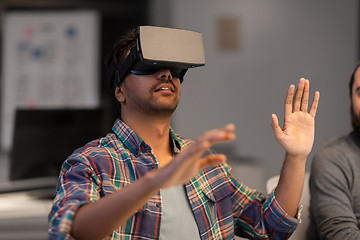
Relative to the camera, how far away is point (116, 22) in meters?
4.53

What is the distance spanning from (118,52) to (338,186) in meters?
0.82

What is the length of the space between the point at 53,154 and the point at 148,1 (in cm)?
231

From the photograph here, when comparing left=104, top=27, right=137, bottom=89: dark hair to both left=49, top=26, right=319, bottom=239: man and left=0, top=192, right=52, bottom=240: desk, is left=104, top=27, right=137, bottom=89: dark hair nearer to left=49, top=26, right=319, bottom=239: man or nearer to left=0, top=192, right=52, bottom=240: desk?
left=49, top=26, right=319, bottom=239: man


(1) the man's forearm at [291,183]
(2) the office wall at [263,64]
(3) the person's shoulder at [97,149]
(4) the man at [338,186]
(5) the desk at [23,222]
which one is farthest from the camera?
(2) the office wall at [263,64]

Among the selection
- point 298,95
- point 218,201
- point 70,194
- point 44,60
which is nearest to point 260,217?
point 218,201

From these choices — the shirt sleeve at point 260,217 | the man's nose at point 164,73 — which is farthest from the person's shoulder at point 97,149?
the shirt sleeve at point 260,217

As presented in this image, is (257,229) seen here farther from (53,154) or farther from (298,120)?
(53,154)

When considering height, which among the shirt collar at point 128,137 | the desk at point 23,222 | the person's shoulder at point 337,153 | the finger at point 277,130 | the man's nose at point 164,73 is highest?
the man's nose at point 164,73

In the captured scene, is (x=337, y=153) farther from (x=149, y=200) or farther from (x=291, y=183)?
(x=149, y=200)

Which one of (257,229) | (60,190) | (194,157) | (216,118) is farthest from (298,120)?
(216,118)

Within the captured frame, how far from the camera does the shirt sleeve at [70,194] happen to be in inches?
41.0

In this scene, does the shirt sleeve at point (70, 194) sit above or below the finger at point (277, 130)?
below

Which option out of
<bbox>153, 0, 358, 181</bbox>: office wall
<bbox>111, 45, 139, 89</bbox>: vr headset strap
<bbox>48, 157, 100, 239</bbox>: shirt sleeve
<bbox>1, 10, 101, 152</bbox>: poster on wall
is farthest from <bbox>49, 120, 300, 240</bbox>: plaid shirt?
<bbox>1, 10, 101, 152</bbox>: poster on wall

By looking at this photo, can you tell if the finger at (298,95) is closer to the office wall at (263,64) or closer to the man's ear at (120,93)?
the man's ear at (120,93)
